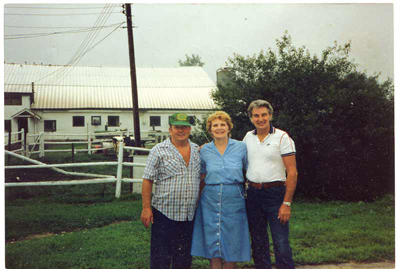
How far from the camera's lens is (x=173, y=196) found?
317 centimetres

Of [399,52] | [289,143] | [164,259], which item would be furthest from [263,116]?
[399,52]

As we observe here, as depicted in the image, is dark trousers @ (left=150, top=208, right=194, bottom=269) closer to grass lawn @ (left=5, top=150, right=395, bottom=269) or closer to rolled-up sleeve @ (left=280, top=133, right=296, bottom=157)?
grass lawn @ (left=5, top=150, right=395, bottom=269)

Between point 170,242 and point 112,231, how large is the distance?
205 cm

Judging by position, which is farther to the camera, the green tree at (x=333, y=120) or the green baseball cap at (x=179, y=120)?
the green tree at (x=333, y=120)

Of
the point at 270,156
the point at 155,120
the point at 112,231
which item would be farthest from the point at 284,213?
the point at 155,120

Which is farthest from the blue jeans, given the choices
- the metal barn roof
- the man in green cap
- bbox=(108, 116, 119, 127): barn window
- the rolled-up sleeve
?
bbox=(108, 116, 119, 127): barn window

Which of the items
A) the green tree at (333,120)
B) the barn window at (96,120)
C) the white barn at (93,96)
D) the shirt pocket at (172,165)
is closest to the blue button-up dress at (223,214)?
the shirt pocket at (172,165)

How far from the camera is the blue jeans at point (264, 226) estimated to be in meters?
3.19

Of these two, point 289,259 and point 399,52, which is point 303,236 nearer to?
point 289,259

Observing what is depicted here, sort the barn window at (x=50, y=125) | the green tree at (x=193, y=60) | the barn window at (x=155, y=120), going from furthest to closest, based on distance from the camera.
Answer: the barn window at (x=155, y=120), the barn window at (x=50, y=125), the green tree at (x=193, y=60)

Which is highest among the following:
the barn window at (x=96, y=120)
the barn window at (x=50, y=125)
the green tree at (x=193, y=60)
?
the green tree at (x=193, y=60)

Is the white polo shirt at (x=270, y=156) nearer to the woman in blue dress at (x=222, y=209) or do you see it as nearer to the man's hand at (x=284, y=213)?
the woman in blue dress at (x=222, y=209)

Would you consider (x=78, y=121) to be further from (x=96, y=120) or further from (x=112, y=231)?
(x=112, y=231)

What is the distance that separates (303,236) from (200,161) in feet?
7.87
